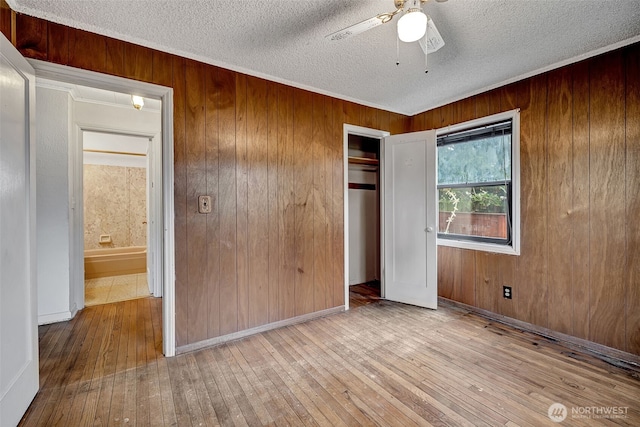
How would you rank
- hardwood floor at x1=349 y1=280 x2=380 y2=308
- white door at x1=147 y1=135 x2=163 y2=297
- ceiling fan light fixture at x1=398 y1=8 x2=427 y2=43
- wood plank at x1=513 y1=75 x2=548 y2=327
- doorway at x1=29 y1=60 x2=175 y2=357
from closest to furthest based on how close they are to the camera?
ceiling fan light fixture at x1=398 y1=8 x2=427 y2=43, doorway at x1=29 y1=60 x2=175 y2=357, wood plank at x1=513 y1=75 x2=548 y2=327, hardwood floor at x1=349 y1=280 x2=380 y2=308, white door at x1=147 y1=135 x2=163 y2=297

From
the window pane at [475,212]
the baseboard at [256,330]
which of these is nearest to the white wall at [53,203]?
the baseboard at [256,330]

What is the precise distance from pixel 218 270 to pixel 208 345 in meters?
0.64

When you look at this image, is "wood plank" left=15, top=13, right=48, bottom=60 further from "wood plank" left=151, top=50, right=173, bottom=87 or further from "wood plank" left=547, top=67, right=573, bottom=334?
"wood plank" left=547, top=67, right=573, bottom=334

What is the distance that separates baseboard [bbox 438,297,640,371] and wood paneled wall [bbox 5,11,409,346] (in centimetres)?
164

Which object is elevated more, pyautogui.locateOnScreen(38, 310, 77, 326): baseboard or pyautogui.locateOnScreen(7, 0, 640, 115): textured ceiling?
pyautogui.locateOnScreen(7, 0, 640, 115): textured ceiling

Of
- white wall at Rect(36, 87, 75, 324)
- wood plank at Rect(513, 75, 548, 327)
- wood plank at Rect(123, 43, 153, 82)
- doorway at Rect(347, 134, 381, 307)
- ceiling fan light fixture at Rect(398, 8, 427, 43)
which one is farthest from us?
doorway at Rect(347, 134, 381, 307)

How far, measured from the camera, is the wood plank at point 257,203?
264 cm

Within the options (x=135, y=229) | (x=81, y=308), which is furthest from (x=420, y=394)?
(x=135, y=229)

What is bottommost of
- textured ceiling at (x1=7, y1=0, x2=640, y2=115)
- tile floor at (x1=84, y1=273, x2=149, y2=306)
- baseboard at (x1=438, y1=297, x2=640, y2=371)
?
baseboard at (x1=438, y1=297, x2=640, y2=371)

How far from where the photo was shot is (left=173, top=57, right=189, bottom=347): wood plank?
2.29 m

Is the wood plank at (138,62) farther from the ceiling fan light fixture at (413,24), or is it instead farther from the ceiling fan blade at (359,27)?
the ceiling fan light fixture at (413,24)

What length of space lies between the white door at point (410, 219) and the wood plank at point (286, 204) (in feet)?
4.45

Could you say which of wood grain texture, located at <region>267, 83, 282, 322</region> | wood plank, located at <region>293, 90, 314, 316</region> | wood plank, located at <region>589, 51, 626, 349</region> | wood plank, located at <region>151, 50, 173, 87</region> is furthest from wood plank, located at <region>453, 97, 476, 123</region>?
wood plank, located at <region>151, 50, 173, 87</region>

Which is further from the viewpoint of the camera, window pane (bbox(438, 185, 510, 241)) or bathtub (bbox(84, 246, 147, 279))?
bathtub (bbox(84, 246, 147, 279))
